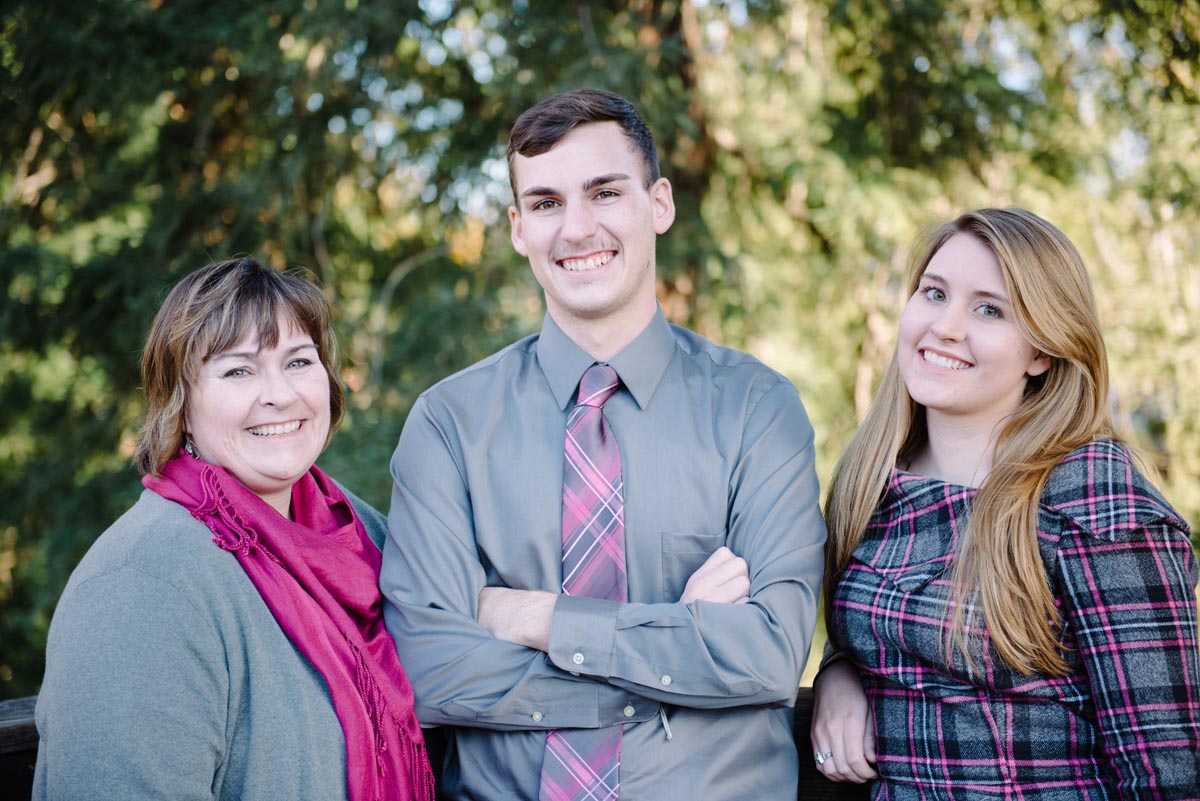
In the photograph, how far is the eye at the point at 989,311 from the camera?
2.11m

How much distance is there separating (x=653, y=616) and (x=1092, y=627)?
0.81 metres

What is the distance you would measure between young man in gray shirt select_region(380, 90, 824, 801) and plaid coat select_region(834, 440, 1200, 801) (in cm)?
20

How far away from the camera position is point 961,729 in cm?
194

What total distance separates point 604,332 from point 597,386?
0.49ft

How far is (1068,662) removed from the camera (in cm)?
188

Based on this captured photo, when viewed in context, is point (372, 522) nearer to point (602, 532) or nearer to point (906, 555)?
point (602, 532)

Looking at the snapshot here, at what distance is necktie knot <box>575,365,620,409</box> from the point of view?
7.57 feet

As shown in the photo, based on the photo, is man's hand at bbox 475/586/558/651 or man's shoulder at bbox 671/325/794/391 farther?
man's shoulder at bbox 671/325/794/391

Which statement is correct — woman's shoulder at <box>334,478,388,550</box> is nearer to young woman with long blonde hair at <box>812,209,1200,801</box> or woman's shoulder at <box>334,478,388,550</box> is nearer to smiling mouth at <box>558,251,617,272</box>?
smiling mouth at <box>558,251,617,272</box>

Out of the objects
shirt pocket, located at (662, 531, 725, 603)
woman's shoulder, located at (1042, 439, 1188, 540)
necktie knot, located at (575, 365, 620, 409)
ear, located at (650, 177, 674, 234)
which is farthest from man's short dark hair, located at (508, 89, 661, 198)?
woman's shoulder, located at (1042, 439, 1188, 540)

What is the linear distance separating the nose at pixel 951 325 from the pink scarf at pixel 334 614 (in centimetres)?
133

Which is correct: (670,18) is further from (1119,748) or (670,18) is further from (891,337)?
(1119,748)

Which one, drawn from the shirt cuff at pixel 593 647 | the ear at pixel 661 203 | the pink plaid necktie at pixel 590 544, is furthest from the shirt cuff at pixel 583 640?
the ear at pixel 661 203

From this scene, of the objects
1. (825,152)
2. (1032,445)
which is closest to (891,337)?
(825,152)
